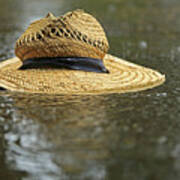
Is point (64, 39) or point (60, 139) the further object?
point (64, 39)

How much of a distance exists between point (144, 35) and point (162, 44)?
0.41m

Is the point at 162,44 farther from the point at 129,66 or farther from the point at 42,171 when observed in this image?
the point at 42,171

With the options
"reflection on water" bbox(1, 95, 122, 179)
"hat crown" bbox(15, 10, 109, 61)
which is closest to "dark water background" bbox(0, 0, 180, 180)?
"reflection on water" bbox(1, 95, 122, 179)

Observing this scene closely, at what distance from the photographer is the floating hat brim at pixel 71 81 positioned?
5.93ft

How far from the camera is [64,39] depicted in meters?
1.93

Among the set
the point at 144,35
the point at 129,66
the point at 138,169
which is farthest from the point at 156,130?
the point at 144,35

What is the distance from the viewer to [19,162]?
3.61 feet

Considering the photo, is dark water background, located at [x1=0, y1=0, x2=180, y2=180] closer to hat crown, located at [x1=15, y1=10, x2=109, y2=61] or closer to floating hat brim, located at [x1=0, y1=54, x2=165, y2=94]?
floating hat brim, located at [x1=0, y1=54, x2=165, y2=94]

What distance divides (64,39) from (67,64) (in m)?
0.11

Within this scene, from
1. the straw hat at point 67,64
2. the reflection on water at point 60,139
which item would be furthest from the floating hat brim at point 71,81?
the reflection on water at point 60,139

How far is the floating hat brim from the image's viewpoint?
1808 millimetres

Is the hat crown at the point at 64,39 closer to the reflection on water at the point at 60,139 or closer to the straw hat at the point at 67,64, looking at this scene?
the straw hat at the point at 67,64

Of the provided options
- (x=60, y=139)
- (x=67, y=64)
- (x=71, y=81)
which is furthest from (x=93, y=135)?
(x=67, y=64)

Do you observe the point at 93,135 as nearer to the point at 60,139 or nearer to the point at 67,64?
the point at 60,139
